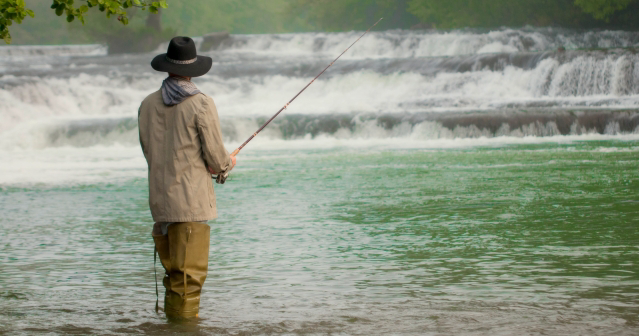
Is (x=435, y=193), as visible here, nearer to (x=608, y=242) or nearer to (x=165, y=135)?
(x=608, y=242)

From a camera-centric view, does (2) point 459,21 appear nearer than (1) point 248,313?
No

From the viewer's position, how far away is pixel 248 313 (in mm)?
5223

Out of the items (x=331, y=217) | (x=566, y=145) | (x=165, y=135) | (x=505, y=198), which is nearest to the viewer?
(x=165, y=135)

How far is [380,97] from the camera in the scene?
29.1m

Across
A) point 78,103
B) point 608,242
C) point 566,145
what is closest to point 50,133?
point 78,103

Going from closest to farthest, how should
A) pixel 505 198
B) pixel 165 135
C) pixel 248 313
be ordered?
pixel 165 135 < pixel 248 313 < pixel 505 198

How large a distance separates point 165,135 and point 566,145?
589 inches

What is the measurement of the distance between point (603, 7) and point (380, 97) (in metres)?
23.6

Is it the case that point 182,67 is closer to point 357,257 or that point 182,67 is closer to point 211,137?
point 211,137

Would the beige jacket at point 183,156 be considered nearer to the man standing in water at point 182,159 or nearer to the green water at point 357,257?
the man standing in water at point 182,159

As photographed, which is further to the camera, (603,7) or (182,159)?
(603,7)

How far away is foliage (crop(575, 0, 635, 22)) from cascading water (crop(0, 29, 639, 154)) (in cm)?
954

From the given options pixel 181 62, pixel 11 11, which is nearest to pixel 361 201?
pixel 11 11

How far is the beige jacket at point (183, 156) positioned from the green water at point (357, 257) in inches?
Answer: 24.9
